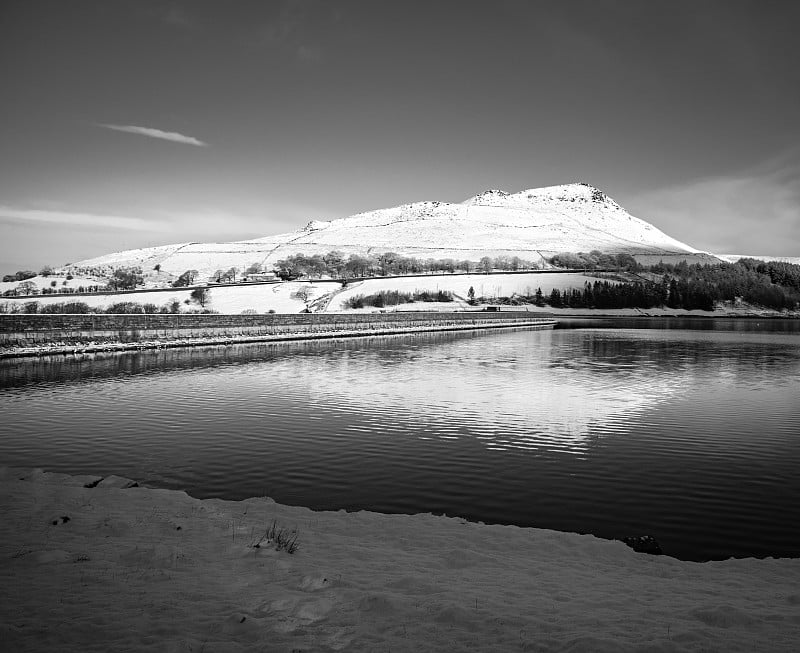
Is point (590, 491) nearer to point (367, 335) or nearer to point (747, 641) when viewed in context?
point (747, 641)

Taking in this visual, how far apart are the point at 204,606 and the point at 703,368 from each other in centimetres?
4058

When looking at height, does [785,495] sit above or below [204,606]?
below

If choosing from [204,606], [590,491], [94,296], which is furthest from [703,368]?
[94,296]

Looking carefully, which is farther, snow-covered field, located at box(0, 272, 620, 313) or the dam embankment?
snow-covered field, located at box(0, 272, 620, 313)

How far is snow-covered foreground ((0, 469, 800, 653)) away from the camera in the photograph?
650 cm

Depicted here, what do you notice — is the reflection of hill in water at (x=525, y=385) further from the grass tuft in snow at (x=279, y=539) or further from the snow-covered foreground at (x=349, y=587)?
the grass tuft in snow at (x=279, y=539)

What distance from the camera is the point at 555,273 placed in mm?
195000

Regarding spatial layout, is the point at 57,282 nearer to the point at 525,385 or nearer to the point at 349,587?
the point at 525,385

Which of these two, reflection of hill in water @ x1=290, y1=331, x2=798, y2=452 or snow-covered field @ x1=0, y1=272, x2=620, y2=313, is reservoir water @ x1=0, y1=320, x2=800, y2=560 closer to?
reflection of hill in water @ x1=290, y1=331, x2=798, y2=452

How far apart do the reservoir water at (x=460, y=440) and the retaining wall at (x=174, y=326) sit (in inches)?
591

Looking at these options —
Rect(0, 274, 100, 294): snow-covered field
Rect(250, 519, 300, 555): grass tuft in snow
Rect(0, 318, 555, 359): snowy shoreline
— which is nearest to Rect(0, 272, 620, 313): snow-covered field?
Rect(0, 274, 100, 294): snow-covered field

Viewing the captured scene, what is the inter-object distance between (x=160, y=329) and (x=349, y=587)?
208 feet

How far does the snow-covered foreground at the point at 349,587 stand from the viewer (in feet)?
21.3

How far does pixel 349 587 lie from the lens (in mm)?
7875
